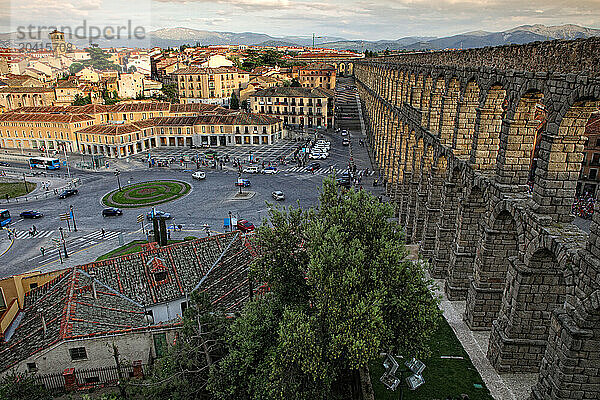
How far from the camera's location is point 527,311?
20250 mm

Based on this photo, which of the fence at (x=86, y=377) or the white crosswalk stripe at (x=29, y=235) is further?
the white crosswalk stripe at (x=29, y=235)

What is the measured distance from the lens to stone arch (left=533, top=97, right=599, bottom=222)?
55.0 feet

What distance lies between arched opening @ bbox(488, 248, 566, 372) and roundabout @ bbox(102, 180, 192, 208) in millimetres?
51476

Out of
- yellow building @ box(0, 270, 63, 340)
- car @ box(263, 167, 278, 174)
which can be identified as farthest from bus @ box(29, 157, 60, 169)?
yellow building @ box(0, 270, 63, 340)

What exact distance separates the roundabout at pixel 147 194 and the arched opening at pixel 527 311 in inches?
2027

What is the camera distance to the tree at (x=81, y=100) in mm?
125125

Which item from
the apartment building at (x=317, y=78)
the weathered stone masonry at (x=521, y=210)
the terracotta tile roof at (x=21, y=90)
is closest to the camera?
the weathered stone masonry at (x=521, y=210)

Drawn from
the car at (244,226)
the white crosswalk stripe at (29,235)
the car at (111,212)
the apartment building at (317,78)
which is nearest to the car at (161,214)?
the car at (111,212)

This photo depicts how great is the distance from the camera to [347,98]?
158 meters

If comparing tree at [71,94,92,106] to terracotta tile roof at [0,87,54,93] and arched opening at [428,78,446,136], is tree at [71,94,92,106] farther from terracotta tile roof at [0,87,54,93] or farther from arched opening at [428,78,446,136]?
arched opening at [428,78,446,136]

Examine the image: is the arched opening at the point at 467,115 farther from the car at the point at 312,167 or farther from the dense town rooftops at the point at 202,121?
the dense town rooftops at the point at 202,121

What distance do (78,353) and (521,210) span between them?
83.0 feet

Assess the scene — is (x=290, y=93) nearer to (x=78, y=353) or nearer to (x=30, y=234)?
(x=30, y=234)

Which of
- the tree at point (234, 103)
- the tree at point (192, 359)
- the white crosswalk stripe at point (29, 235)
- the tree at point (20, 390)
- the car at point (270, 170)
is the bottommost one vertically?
the white crosswalk stripe at point (29, 235)
